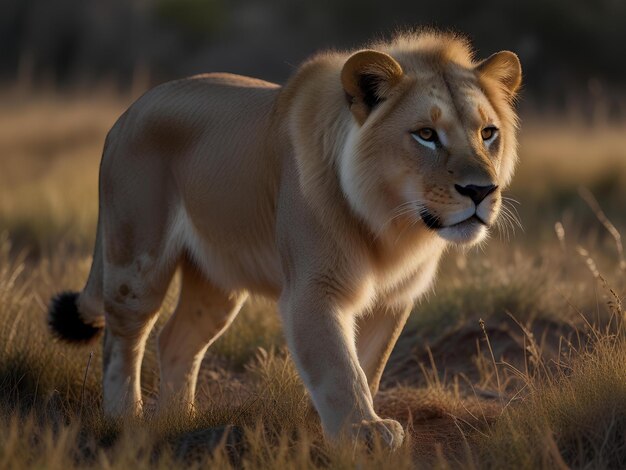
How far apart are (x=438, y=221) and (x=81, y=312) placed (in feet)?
7.04

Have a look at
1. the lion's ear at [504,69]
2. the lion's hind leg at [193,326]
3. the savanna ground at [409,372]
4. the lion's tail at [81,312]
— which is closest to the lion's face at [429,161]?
the lion's ear at [504,69]

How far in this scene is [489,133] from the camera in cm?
454

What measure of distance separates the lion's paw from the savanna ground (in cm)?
6

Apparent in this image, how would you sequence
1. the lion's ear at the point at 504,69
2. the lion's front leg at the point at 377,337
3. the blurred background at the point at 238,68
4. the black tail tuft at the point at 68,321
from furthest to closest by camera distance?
the blurred background at the point at 238,68 → the black tail tuft at the point at 68,321 → the lion's front leg at the point at 377,337 → the lion's ear at the point at 504,69

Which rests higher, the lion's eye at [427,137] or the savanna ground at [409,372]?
the lion's eye at [427,137]

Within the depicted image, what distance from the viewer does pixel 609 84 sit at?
27547 millimetres

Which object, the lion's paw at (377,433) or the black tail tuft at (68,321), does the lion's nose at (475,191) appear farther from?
the black tail tuft at (68,321)

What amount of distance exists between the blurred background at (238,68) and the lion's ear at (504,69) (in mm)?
5601

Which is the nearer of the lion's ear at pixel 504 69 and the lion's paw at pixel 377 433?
the lion's paw at pixel 377 433

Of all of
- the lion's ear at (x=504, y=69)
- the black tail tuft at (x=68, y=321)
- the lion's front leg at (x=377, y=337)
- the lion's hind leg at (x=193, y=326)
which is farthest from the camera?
the lion's hind leg at (x=193, y=326)

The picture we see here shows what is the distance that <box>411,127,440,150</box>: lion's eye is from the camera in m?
4.37

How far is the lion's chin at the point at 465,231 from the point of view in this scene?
431 centimetres

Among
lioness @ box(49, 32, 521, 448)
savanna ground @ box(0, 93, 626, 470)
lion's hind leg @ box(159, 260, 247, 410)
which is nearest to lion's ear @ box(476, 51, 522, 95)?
lioness @ box(49, 32, 521, 448)

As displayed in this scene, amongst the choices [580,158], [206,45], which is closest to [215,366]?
[580,158]
